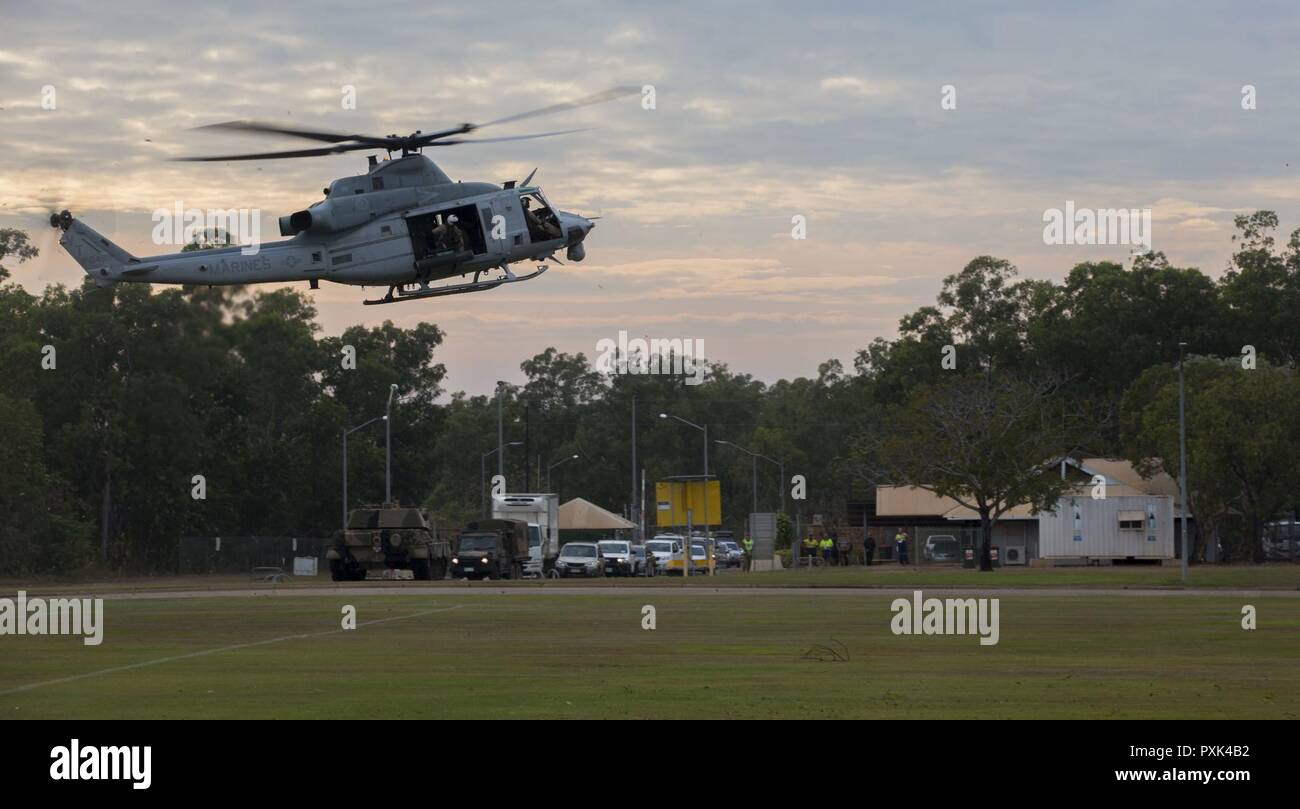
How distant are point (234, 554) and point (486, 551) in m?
24.8

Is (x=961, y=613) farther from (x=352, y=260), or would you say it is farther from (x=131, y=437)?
(x=131, y=437)

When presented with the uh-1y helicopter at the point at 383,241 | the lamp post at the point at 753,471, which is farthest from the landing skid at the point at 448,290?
the lamp post at the point at 753,471

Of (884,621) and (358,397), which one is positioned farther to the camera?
(358,397)

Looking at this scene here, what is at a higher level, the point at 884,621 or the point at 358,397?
the point at 358,397

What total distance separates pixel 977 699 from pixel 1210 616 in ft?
63.8

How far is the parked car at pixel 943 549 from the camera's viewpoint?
95812 mm

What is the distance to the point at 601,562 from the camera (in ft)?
255

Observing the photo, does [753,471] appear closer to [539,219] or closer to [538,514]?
[538,514]

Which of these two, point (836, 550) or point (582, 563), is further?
point (836, 550)

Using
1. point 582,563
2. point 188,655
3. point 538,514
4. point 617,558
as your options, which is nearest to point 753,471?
point 538,514

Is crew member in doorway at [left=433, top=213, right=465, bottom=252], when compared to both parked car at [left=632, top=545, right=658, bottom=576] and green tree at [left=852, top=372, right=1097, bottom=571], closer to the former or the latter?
green tree at [left=852, top=372, right=1097, bottom=571]

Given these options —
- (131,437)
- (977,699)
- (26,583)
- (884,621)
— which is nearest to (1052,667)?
(977,699)

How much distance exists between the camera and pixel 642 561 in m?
82.2

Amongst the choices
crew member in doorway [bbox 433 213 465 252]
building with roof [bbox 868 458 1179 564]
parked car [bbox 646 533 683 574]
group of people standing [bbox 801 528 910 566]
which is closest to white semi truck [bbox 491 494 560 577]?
parked car [bbox 646 533 683 574]
